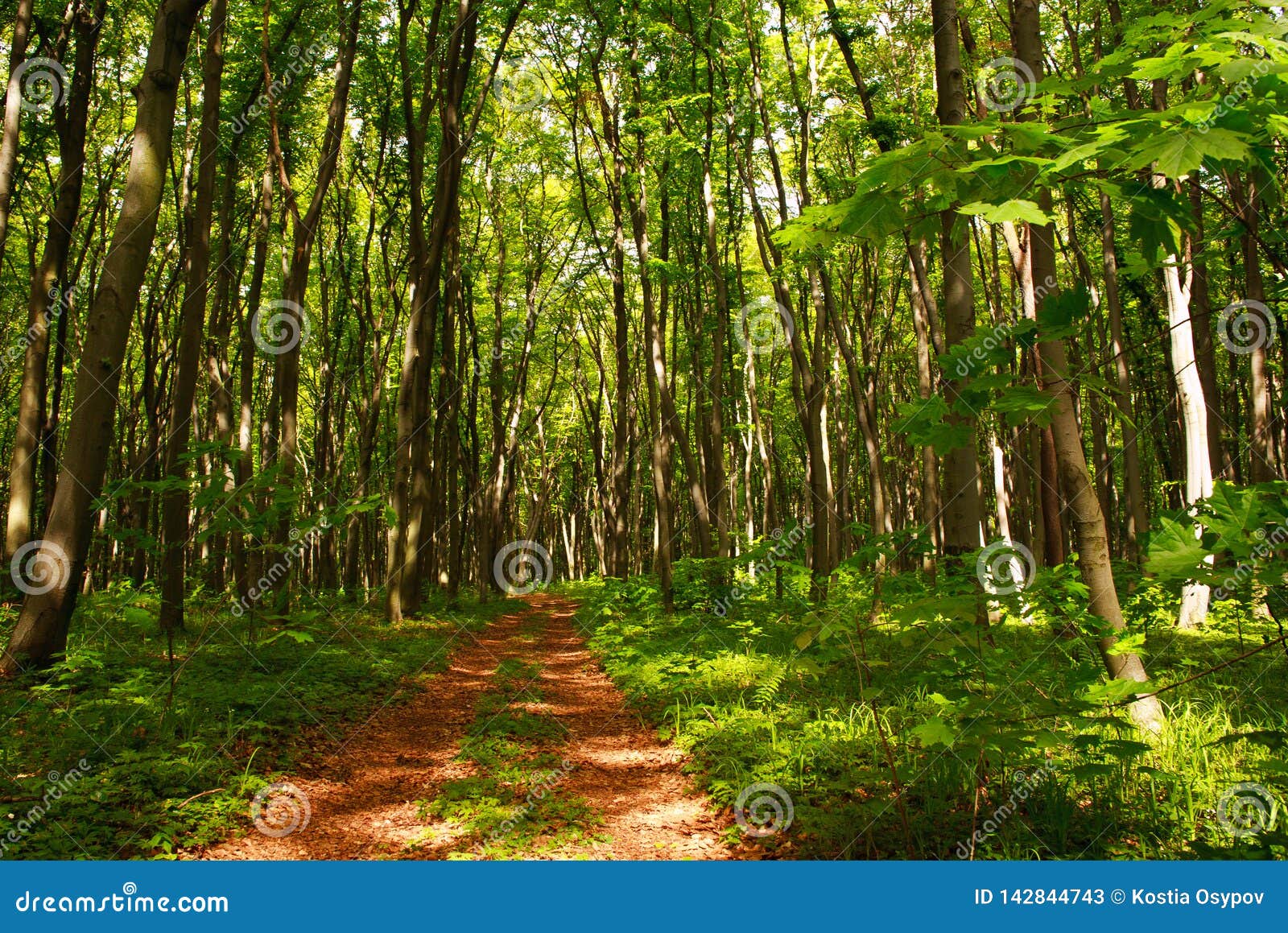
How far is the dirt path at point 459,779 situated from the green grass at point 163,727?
302mm

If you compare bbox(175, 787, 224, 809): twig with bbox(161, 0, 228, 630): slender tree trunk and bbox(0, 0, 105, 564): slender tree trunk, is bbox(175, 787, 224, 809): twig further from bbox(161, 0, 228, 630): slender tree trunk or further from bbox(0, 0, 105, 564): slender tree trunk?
bbox(0, 0, 105, 564): slender tree trunk

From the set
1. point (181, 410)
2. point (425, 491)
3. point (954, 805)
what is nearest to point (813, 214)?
point (954, 805)

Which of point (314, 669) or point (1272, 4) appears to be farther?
point (314, 669)

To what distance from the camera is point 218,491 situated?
5.88 m

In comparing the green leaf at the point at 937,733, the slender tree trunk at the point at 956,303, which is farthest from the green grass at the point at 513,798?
the slender tree trunk at the point at 956,303

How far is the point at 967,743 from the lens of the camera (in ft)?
9.59

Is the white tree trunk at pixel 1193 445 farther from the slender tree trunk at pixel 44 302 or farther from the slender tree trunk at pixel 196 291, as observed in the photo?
the slender tree trunk at pixel 44 302

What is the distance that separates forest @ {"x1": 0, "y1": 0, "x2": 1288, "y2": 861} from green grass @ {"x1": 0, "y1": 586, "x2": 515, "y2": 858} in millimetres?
40

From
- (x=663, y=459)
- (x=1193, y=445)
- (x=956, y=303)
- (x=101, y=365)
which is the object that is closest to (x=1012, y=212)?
(x=956, y=303)

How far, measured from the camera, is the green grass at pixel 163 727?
3.73 metres

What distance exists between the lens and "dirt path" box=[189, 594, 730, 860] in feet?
13.0

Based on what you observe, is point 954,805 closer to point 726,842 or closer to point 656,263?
point 726,842

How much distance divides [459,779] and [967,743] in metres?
3.63

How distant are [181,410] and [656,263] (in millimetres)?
7427
